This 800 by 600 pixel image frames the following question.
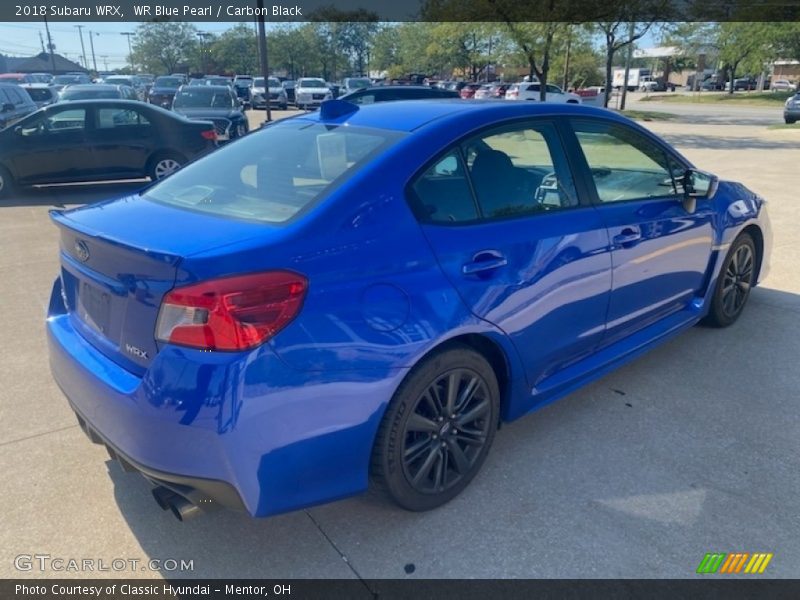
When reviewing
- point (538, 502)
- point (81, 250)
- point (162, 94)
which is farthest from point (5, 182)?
point (162, 94)

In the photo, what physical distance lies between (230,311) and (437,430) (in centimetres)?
108

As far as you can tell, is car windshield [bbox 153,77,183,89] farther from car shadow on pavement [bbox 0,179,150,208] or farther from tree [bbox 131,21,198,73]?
tree [bbox 131,21,198,73]

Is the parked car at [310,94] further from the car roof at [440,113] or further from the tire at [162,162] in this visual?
the car roof at [440,113]

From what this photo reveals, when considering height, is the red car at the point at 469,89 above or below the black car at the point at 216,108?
below

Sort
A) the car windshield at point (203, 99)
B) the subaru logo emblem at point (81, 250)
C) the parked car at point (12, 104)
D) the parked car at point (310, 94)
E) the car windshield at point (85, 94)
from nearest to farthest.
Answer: the subaru logo emblem at point (81, 250)
the parked car at point (12, 104)
the car windshield at point (203, 99)
the car windshield at point (85, 94)
the parked car at point (310, 94)

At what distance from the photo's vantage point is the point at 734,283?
4.64 metres

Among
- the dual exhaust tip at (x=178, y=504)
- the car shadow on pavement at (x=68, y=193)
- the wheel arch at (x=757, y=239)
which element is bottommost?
the car shadow on pavement at (x=68, y=193)

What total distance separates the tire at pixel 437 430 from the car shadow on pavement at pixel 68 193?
8.42 meters

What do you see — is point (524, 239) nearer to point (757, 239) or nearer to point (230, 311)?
point (230, 311)

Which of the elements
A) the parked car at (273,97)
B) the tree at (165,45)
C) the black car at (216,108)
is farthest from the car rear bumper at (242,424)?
the tree at (165,45)

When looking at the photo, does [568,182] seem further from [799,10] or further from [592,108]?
[799,10]

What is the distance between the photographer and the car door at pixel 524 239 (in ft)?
8.55

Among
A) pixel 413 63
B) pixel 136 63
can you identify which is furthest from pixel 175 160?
pixel 136 63

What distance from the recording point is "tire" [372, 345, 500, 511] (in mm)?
2469
